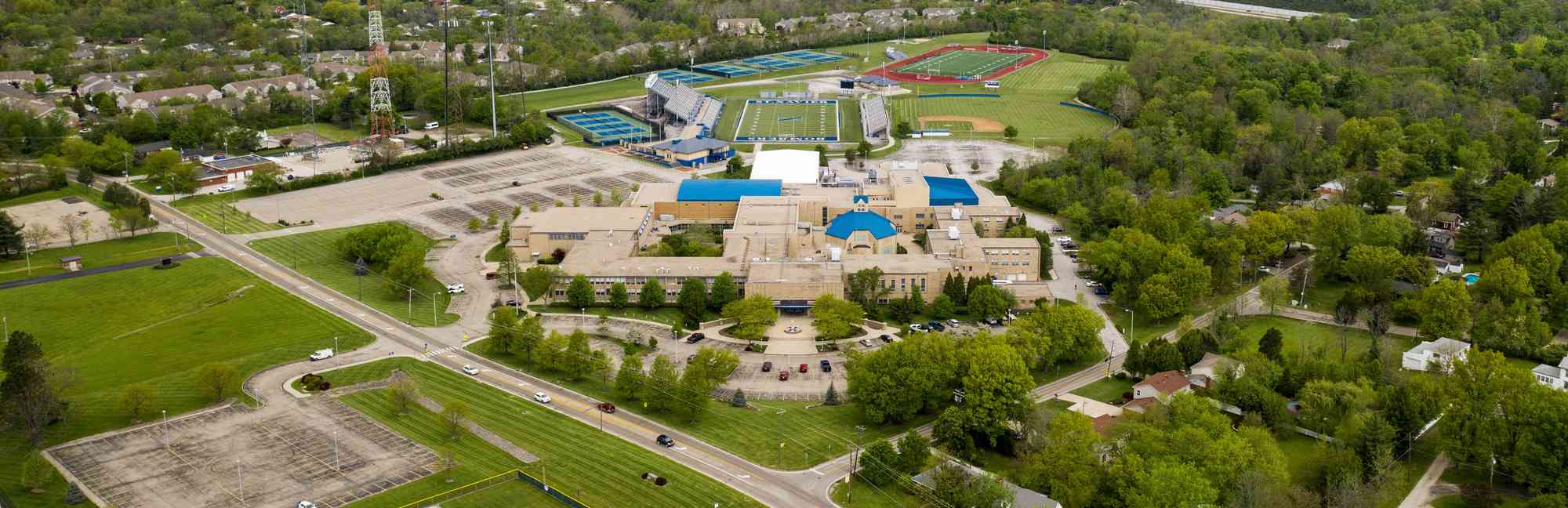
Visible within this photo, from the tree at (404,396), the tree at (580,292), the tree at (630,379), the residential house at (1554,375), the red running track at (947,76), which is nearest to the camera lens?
the tree at (404,396)

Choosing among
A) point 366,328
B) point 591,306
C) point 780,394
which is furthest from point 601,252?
point 780,394

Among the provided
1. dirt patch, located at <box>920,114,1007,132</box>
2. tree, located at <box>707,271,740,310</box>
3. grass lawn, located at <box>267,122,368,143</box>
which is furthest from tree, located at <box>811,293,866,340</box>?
grass lawn, located at <box>267,122,368,143</box>

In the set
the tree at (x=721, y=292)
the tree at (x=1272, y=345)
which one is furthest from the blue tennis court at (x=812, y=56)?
the tree at (x=1272, y=345)

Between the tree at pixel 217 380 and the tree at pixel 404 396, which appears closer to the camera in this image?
the tree at pixel 404 396

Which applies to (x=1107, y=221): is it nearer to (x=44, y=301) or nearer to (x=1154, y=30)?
(x=44, y=301)

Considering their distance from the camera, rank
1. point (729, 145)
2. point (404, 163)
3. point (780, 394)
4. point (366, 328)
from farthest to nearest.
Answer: point (729, 145) < point (404, 163) < point (366, 328) < point (780, 394)

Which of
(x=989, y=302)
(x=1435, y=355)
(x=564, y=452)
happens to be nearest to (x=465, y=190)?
(x=989, y=302)

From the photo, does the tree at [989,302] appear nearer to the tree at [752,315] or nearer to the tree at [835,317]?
the tree at [835,317]
